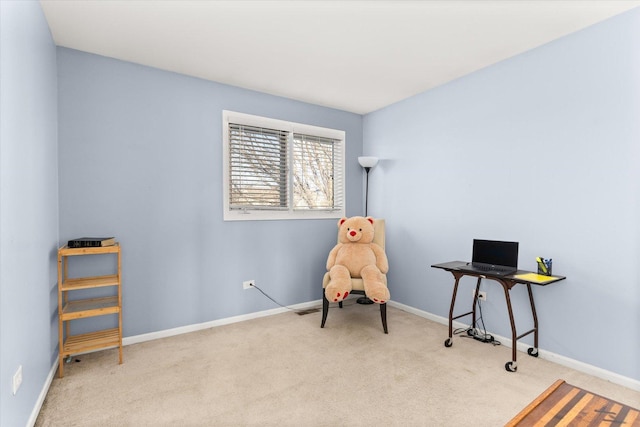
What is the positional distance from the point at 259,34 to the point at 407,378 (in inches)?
108

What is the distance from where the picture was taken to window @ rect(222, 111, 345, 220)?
3412 mm

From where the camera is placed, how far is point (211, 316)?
3248 mm

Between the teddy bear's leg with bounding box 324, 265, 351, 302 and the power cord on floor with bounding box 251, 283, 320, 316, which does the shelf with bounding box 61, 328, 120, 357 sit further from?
the teddy bear's leg with bounding box 324, 265, 351, 302

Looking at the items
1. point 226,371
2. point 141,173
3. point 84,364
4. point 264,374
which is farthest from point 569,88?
point 84,364

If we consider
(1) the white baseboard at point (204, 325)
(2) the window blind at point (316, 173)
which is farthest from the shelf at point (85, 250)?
(2) the window blind at point (316, 173)

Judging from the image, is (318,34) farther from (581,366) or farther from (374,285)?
(581,366)

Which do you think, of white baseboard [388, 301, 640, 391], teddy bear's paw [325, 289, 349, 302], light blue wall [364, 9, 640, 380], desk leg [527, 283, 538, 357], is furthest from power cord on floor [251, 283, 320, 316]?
desk leg [527, 283, 538, 357]

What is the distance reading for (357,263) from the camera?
333 cm

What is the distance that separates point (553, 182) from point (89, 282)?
3680mm

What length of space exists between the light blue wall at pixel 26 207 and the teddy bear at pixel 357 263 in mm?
2164

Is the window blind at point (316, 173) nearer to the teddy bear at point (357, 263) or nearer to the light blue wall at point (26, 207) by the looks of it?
the teddy bear at point (357, 263)

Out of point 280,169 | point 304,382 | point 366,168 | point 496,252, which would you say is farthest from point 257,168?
point 496,252

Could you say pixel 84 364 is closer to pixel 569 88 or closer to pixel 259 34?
pixel 259 34

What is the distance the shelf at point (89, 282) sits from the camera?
230 cm
